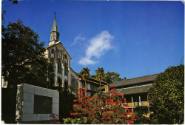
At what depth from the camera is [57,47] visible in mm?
21078

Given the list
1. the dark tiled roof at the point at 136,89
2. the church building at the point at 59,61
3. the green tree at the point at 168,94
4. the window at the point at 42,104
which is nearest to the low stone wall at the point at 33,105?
the window at the point at 42,104

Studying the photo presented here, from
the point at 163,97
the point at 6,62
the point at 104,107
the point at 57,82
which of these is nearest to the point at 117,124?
the point at 104,107

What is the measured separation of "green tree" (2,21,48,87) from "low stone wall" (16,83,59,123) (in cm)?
205

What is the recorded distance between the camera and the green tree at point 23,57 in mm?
15569

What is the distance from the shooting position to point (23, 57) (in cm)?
1717

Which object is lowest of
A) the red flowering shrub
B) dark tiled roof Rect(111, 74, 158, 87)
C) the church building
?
the red flowering shrub

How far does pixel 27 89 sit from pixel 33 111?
830mm

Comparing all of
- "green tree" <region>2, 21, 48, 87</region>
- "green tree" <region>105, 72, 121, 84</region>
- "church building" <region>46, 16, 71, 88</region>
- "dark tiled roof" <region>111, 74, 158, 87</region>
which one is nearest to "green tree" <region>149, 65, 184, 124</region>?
"church building" <region>46, 16, 71, 88</region>

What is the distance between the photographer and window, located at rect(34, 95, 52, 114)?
44.1ft

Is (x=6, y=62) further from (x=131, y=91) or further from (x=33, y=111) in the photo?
(x=131, y=91)

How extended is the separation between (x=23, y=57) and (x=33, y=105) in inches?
174

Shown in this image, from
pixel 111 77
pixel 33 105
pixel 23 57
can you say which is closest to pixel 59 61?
pixel 23 57

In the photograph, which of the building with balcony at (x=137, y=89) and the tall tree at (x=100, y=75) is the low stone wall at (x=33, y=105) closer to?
the building with balcony at (x=137, y=89)

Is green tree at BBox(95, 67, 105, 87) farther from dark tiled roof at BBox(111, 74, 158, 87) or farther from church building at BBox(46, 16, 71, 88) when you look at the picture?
church building at BBox(46, 16, 71, 88)
